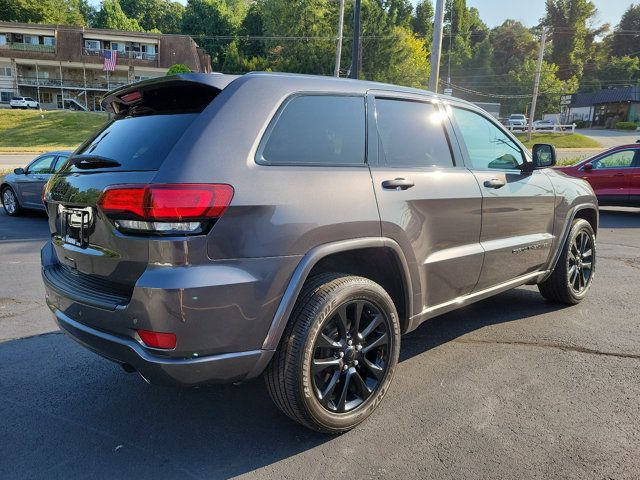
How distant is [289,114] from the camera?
2.79 metres

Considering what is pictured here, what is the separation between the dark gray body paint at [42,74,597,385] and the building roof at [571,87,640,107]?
74.2 m

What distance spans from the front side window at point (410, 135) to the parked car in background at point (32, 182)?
366 inches

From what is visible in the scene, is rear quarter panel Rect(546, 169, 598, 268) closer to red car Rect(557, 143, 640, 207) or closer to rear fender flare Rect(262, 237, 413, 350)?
rear fender flare Rect(262, 237, 413, 350)

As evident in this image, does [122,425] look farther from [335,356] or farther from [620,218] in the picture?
[620,218]

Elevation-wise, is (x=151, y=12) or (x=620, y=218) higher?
(x=151, y=12)

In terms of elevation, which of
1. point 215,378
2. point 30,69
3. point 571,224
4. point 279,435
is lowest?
point 279,435

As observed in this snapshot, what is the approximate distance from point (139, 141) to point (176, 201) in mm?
682

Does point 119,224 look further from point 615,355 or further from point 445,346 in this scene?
point 615,355

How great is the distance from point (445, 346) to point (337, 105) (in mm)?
2166

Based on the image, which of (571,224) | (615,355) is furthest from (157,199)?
(571,224)

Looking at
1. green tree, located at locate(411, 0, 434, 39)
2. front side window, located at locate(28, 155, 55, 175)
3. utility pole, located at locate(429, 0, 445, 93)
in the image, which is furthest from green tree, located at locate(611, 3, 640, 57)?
front side window, located at locate(28, 155, 55, 175)

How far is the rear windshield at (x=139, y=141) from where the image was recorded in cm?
258

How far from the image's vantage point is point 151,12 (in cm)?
9150

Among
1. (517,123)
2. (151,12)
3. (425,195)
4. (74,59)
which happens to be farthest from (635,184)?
(151,12)
